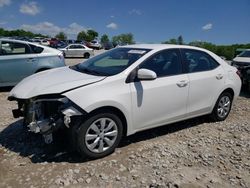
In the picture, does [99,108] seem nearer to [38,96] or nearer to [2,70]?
[38,96]

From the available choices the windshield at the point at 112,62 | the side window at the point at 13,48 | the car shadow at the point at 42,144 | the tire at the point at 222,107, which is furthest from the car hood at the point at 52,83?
the side window at the point at 13,48

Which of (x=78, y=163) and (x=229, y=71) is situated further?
(x=229, y=71)

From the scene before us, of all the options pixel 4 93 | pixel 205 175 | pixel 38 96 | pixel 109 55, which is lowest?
pixel 205 175

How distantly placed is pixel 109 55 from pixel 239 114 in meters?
3.33

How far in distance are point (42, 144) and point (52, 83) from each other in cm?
103

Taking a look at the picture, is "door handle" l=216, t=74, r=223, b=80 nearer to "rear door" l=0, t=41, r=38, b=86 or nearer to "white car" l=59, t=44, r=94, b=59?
"rear door" l=0, t=41, r=38, b=86

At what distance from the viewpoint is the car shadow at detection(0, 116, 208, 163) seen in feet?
12.9

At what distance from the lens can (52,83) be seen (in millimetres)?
3904

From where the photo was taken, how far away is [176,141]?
4672mm

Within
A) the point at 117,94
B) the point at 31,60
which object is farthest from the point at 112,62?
the point at 31,60

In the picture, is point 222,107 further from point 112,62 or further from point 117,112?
point 117,112

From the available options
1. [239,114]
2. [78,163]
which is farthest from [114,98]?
[239,114]

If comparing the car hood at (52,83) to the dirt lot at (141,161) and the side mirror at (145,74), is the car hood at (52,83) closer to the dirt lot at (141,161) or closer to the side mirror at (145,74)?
the side mirror at (145,74)

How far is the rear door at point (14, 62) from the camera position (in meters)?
7.65
